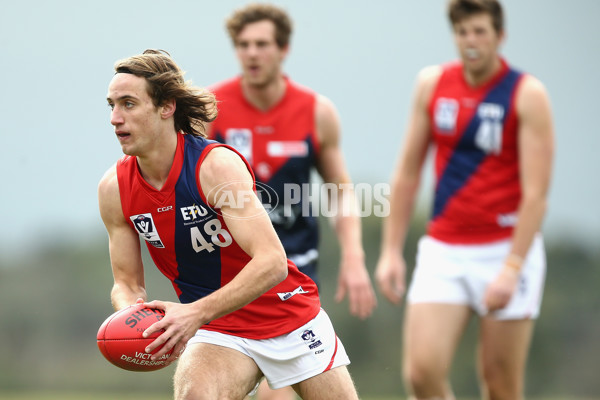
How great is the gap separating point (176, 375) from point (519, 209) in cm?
304

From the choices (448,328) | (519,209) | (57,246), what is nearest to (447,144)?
(519,209)

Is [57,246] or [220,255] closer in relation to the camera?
[220,255]

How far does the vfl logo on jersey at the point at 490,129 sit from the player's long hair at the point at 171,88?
Result: 235 cm

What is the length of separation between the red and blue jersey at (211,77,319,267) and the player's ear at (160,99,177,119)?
2.08m

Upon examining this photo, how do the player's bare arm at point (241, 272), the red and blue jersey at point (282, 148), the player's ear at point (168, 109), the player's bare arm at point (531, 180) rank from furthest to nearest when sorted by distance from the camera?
the red and blue jersey at point (282, 148) → the player's bare arm at point (531, 180) → the player's ear at point (168, 109) → the player's bare arm at point (241, 272)

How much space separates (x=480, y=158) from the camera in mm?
6922

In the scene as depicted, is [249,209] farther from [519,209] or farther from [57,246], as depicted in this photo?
[57,246]

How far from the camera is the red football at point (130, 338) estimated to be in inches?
185

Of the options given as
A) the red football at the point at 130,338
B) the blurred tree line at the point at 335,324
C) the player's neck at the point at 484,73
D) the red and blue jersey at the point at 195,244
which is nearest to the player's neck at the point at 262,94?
the player's neck at the point at 484,73

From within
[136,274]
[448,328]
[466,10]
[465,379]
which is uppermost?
[466,10]

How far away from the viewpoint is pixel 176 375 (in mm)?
4895

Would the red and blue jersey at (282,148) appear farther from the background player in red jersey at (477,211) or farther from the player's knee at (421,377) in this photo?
the player's knee at (421,377)

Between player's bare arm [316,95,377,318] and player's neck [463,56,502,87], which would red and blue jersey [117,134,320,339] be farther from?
player's neck [463,56,502,87]

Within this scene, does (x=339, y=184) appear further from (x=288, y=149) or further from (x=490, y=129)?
(x=490, y=129)
